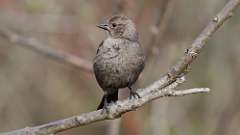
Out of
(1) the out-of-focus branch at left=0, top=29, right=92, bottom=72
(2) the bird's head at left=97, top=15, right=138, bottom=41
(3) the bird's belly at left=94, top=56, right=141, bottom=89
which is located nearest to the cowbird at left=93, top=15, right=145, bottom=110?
(3) the bird's belly at left=94, top=56, right=141, bottom=89

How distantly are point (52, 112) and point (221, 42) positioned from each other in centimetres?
284

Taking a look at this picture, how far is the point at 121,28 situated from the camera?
5801 mm

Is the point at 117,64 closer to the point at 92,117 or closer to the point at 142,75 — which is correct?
the point at 92,117

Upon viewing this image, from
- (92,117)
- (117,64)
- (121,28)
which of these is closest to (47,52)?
(121,28)

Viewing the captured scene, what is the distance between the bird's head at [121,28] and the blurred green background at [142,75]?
2.19ft

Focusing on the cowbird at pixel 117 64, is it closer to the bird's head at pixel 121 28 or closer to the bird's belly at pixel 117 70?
the bird's belly at pixel 117 70

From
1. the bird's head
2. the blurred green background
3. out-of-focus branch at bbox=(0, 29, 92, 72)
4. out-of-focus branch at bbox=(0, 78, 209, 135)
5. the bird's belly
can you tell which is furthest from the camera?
the blurred green background

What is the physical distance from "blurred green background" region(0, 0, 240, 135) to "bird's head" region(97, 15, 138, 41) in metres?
0.67

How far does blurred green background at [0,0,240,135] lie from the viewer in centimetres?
723

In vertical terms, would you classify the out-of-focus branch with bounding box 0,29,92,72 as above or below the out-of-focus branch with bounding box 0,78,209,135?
above

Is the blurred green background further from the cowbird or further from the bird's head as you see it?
the cowbird

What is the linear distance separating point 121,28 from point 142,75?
54.6 inches

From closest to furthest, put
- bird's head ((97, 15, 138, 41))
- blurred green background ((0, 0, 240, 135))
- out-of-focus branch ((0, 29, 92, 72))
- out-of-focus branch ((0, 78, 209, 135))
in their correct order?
1. out-of-focus branch ((0, 78, 209, 135))
2. bird's head ((97, 15, 138, 41))
3. out-of-focus branch ((0, 29, 92, 72))
4. blurred green background ((0, 0, 240, 135))

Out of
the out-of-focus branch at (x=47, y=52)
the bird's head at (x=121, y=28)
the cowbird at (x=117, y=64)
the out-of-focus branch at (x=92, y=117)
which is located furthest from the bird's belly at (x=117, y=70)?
the out-of-focus branch at (x=47, y=52)
